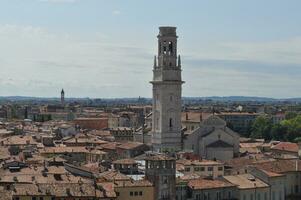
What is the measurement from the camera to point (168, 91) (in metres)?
91.1

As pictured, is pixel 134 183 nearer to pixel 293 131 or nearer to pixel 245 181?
pixel 245 181

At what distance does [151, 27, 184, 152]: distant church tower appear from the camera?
90.6 m

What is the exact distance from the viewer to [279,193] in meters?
71.6

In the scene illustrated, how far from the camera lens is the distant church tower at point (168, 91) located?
90.6 m

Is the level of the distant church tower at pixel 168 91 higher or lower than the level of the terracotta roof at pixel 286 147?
higher

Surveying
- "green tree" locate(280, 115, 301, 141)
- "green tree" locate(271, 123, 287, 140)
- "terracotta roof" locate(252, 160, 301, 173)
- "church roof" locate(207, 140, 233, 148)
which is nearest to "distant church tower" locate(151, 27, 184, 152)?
"church roof" locate(207, 140, 233, 148)

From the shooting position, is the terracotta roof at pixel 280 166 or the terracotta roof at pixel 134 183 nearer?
the terracotta roof at pixel 134 183

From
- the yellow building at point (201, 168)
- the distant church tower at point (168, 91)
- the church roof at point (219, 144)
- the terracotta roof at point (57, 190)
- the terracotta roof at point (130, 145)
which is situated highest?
the distant church tower at point (168, 91)

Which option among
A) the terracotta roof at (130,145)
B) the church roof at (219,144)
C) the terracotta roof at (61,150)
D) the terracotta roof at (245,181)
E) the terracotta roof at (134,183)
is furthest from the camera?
the terracotta roof at (130,145)

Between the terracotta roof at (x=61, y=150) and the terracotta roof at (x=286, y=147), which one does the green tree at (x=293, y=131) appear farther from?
the terracotta roof at (x=61, y=150)

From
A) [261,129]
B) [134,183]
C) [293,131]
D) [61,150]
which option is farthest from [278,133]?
[134,183]

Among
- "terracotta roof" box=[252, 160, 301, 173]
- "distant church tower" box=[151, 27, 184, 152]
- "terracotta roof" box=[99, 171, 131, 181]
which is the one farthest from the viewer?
"distant church tower" box=[151, 27, 184, 152]

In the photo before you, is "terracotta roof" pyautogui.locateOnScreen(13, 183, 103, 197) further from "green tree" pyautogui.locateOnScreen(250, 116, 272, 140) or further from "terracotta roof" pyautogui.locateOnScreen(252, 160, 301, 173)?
"green tree" pyautogui.locateOnScreen(250, 116, 272, 140)

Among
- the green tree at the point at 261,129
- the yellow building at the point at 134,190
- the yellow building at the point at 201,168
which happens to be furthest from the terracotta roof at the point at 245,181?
the green tree at the point at 261,129
